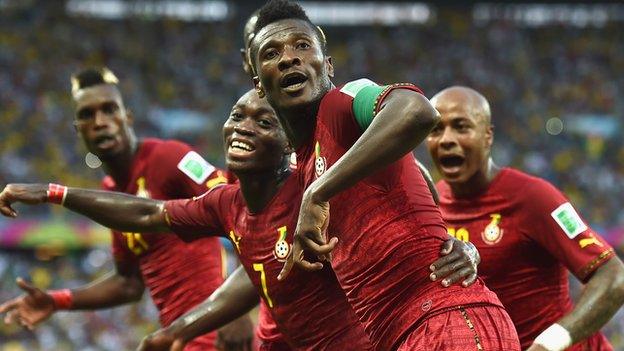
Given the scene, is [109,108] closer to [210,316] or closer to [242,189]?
[210,316]

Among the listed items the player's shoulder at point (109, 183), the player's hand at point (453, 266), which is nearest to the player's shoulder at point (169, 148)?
the player's shoulder at point (109, 183)

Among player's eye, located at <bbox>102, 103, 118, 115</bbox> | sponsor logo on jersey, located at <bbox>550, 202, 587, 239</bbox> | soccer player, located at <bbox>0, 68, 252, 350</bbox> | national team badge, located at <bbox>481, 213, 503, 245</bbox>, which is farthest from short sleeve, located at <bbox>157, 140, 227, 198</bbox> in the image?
sponsor logo on jersey, located at <bbox>550, 202, 587, 239</bbox>

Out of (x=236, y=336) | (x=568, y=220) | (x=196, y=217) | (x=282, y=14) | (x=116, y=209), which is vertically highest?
(x=282, y=14)

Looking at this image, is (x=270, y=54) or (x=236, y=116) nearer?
(x=270, y=54)

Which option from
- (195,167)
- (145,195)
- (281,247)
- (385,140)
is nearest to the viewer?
(385,140)

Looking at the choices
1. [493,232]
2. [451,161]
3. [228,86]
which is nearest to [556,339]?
[493,232]

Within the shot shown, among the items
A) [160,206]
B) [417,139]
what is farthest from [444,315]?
[160,206]

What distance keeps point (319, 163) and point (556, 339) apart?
140 cm

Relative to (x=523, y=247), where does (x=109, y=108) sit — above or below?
above

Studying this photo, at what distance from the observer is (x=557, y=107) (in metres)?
28.4

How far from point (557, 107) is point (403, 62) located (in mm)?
4970

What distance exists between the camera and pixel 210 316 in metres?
5.43

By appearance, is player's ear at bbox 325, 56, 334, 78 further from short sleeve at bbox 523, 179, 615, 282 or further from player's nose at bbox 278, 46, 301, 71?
short sleeve at bbox 523, 179, 615, 282

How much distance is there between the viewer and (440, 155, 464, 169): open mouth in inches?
215
